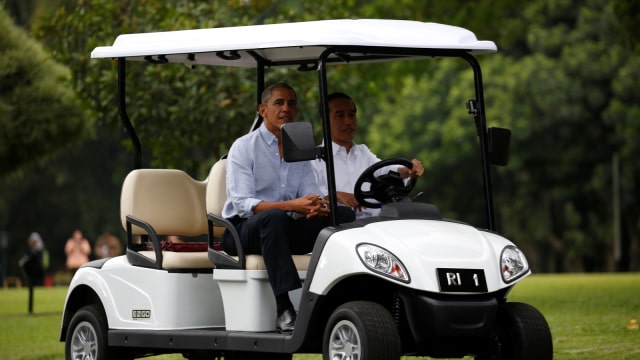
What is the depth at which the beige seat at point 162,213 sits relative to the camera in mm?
9188

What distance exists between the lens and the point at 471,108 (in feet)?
28.0

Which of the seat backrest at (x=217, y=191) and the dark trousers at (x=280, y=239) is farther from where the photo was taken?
the seat backrest at (x=217, y=191)

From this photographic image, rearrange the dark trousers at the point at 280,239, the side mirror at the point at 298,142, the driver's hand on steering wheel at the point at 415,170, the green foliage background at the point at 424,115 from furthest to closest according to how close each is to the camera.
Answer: the green foliage background at the point at 424,115
the driver's hand on steering wheel at the point at 415,170
the dark trousers at the point at 280,239
the side mirror at the point at 298,142

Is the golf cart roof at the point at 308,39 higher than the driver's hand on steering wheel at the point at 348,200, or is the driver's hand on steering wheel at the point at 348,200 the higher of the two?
the golf cart roof at the point at 308,39

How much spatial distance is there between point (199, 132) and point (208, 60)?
839 centimetres

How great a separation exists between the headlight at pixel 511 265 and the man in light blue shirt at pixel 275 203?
909 millimetres

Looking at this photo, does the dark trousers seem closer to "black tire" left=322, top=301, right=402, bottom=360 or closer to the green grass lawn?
"black tire" left=322, top=301, right=402, bottom=360

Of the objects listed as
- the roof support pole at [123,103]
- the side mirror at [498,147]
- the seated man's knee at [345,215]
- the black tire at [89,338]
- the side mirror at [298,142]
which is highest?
the roof support pole at [123,103]

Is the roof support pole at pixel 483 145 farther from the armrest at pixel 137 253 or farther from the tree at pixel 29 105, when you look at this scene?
the tree at pixel 29 105

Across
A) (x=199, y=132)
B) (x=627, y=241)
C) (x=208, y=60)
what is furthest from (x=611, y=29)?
(x=208, y=60)

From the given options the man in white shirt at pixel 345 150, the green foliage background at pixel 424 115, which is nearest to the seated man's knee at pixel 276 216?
the man in white shirt at pixel 345 150

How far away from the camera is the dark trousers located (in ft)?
26.8

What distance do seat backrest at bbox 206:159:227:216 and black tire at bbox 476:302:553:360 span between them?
6.12ft

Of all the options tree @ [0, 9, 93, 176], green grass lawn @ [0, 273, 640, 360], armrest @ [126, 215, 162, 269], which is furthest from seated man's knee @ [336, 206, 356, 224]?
tree @ [0, 9, 93, 176]
